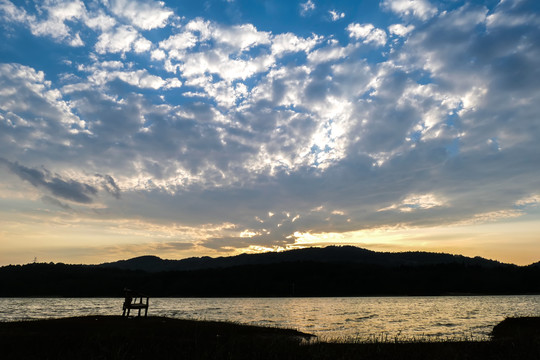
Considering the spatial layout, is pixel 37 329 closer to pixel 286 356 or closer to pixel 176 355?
pixel 176 355

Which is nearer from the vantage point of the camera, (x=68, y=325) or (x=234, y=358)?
(x=234, y=358)

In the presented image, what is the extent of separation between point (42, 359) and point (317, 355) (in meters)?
10.1

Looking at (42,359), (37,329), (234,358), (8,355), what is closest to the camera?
(234,358)

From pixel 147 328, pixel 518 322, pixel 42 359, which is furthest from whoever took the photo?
pixel 518 322

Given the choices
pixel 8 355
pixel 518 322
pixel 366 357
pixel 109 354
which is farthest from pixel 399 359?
pixel 518 322

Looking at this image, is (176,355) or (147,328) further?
(147,328)

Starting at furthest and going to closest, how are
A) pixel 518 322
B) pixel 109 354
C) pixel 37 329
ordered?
pixel 518 322 < pixel 37 329 < pixel 109 354

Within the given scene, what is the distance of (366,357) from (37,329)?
87.0 ft

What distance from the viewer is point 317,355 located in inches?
471

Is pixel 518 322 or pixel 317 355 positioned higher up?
pixel 317 355

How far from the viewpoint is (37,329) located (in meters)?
28.2

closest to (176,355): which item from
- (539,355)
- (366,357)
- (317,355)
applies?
(317,355)

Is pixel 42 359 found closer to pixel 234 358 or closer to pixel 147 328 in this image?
pixel 234 358

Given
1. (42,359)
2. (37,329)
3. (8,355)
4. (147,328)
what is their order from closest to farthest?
1. (42,359)
2. (8,355)
3. (37,329)
4. (147,328)
